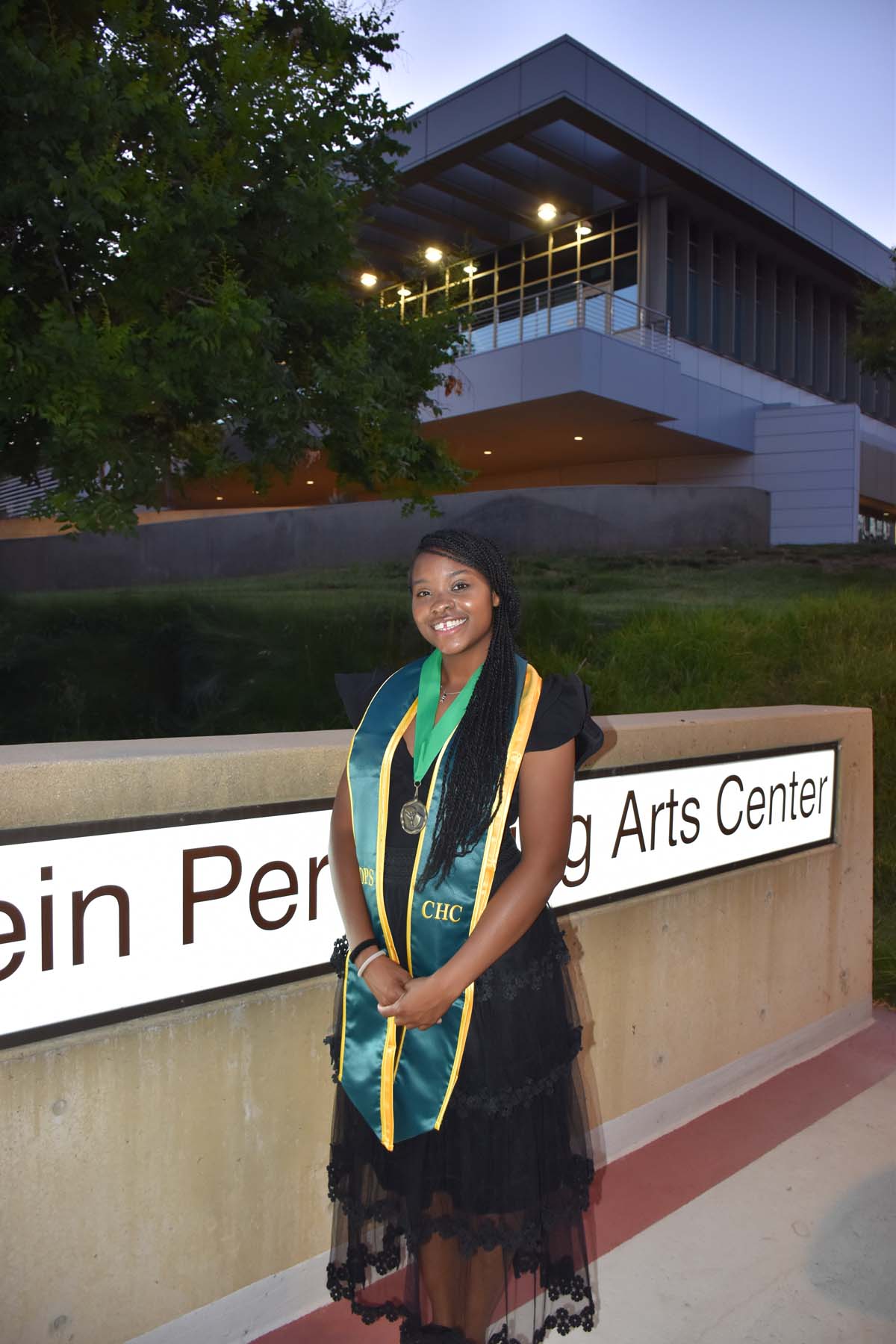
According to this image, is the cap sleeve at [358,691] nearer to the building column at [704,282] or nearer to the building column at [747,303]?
the building column at [704,282]

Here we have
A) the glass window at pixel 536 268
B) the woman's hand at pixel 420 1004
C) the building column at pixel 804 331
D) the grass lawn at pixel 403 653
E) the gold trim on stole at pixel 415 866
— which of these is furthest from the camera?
the building column at pixel 804 331

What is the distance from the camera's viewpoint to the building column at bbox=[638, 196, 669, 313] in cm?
2338

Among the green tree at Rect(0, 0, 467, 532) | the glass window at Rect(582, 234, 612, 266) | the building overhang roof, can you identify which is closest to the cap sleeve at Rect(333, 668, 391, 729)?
the green tree at Rect(0, 0, 467, 532)

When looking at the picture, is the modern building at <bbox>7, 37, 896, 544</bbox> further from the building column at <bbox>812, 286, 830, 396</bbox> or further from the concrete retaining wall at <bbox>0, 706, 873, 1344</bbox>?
the concrete retaining wall at <bbox>0, 706, 873, 1344</bbox>

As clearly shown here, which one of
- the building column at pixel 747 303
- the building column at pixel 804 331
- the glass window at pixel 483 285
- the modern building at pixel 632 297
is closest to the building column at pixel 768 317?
the modern building at pixel 632 297

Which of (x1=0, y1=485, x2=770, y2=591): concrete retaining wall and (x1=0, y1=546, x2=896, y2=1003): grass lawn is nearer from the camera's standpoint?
(x1=0, y1=546, x2=896, y2=1003): grass lawn

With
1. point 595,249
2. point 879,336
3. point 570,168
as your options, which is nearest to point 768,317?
point 595,249

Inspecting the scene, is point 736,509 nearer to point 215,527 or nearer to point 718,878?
point 215,527

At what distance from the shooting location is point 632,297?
80.6 feet

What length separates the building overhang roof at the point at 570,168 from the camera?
1984cm

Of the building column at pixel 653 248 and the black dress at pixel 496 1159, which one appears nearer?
the black dress at pixel 496 1159

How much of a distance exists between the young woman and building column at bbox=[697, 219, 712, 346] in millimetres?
24700

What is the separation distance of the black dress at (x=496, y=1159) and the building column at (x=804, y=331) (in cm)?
2856

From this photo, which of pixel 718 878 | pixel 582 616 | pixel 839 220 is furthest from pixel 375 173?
pixel 839 220
